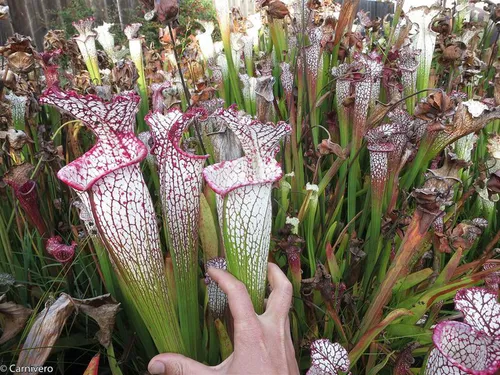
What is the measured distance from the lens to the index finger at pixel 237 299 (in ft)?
1.46

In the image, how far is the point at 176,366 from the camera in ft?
1.55

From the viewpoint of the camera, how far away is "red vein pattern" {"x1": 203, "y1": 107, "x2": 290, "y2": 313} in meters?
0.54

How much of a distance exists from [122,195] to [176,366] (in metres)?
0.22

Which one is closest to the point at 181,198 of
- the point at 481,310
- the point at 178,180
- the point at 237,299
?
the point at 178,180

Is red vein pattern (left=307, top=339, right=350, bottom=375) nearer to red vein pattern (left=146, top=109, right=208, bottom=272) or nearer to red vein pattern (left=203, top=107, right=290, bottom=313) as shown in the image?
red vein pattern (left=203, top=107, right=290, bottom=313)

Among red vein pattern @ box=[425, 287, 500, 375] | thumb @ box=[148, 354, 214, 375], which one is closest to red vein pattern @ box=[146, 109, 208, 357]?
thumb @ box=[148, 354, 214, 375]

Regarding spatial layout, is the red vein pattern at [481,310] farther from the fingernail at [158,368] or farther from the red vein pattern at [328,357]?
the fingernail at [158,368]

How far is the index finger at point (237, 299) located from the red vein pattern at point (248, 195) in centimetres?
6

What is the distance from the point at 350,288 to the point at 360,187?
1.12ft

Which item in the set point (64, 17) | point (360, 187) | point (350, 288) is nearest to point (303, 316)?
point (350, 288)

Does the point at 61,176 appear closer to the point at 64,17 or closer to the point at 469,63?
the point at 469,63

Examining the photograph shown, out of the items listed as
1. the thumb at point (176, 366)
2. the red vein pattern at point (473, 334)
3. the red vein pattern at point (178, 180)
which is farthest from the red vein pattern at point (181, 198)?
the red vein pattern at point (473, 334)

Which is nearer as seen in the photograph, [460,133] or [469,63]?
[460,133]

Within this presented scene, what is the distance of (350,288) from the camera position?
882 millimetres
